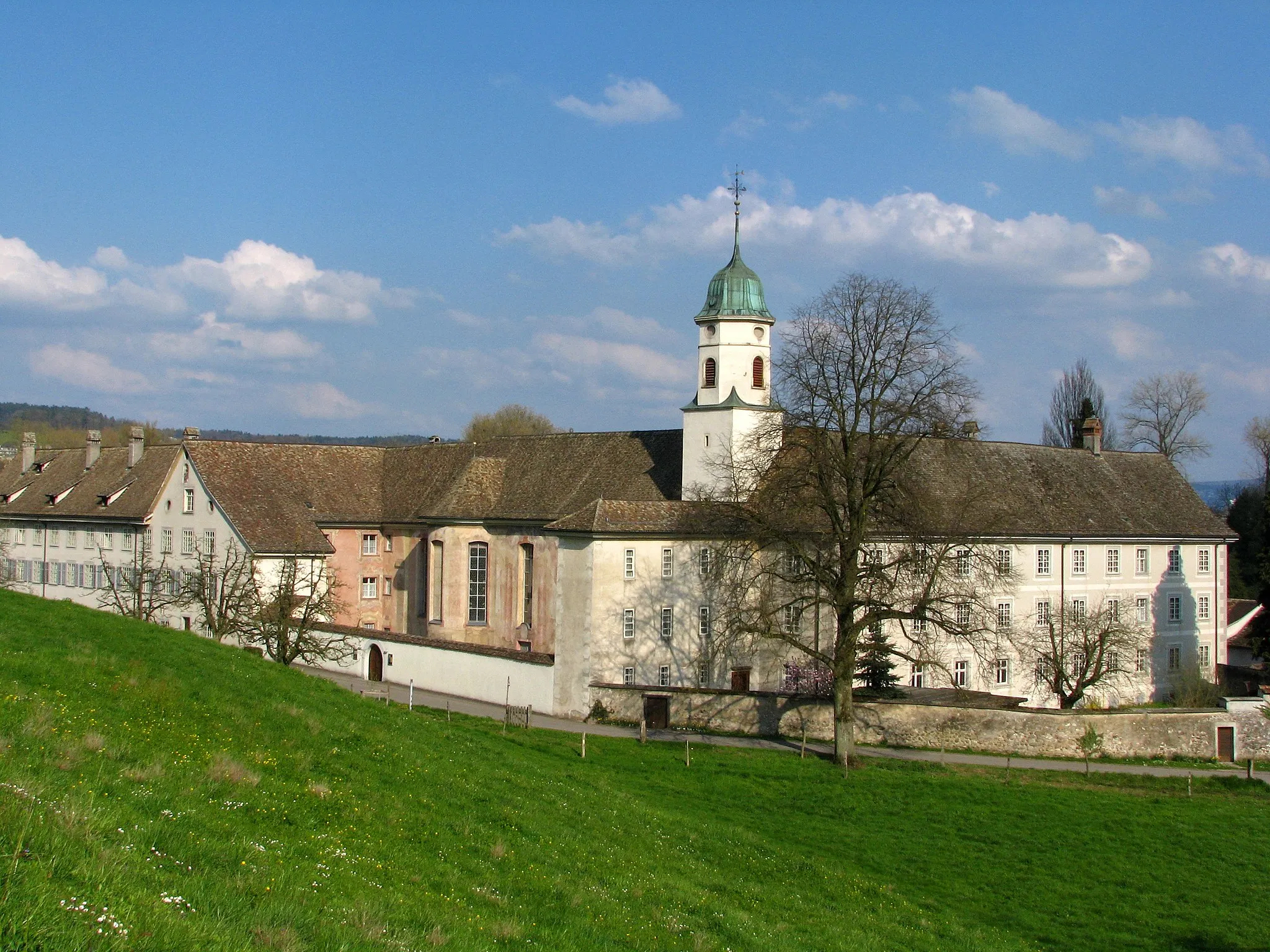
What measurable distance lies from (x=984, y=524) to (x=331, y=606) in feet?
77.4

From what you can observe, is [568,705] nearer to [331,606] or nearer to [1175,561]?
[331,606]

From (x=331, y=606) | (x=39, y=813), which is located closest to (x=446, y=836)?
(x=39, y=813)

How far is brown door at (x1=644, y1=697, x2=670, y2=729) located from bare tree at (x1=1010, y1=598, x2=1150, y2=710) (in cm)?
1342

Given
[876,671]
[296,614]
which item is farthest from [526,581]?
[876,671]

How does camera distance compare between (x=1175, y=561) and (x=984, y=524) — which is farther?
(x=1175, y=561)

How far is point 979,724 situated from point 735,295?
58.7 ft

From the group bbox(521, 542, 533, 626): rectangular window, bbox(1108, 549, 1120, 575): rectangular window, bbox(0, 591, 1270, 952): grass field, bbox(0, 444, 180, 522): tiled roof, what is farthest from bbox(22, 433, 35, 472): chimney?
bbox(1108, 549, 1120, 575): rectangular window

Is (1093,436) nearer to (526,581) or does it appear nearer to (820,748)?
(820,748)

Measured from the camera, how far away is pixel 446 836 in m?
14.1

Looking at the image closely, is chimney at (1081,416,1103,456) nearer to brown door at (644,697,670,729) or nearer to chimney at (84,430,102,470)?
brown door at (644,697,670,729)

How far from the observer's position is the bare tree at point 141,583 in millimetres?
45875

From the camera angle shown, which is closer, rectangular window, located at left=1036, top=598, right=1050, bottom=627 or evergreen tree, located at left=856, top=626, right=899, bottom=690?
evergreen tree, located at left=856, top=626, right=899, bottom=690

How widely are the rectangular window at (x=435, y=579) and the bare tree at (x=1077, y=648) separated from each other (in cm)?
2299

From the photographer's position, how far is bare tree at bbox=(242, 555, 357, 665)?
36.9 metres
